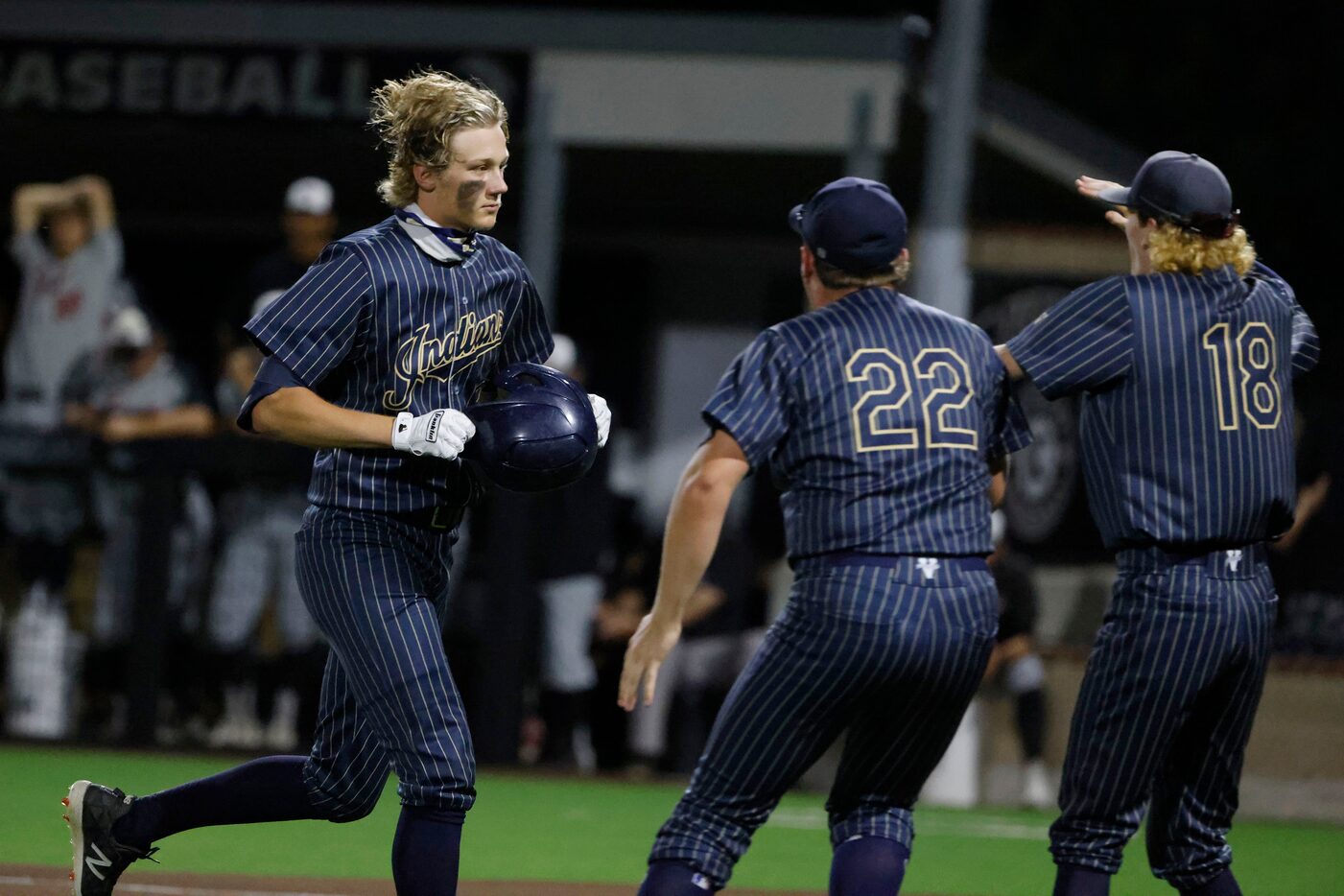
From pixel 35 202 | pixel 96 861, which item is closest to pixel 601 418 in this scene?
A: pixel 96 861

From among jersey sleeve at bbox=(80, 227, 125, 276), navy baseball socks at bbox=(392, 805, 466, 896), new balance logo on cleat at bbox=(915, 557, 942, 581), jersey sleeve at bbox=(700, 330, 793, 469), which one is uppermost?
jersey sleeve at bbox=(80, 227, 125, 276)

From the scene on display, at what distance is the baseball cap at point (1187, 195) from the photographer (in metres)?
4.57

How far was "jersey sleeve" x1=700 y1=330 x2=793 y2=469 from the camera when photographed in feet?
13.5

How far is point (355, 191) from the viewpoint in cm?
1427

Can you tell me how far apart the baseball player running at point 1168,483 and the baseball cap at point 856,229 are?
0.47 meters

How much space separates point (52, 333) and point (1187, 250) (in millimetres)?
6776

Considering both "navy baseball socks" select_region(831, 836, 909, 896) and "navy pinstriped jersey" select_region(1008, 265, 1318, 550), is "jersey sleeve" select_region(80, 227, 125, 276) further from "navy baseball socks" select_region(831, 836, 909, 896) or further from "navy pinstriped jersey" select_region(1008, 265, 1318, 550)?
"navy baseball socks" select_region(831, 836, 909, 896)

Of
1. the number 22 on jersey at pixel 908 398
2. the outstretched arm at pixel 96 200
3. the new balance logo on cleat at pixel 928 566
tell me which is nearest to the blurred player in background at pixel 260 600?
the outstretched arm at pixel 96 200

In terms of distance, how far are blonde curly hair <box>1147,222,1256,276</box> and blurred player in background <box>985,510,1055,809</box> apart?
16.7ft

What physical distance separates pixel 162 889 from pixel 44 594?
454cm

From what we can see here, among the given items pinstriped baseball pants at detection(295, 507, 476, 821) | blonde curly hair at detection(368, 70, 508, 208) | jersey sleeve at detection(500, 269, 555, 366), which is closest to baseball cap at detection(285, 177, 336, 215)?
jersey sleeve at detection(500, 269, 555, 366)

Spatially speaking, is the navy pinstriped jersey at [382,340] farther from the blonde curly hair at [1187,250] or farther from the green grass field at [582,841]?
the green grass field at [582,841]

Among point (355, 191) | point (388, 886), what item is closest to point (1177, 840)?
point (388, 886)

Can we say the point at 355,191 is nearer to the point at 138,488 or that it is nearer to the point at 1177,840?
the point at 138,488
